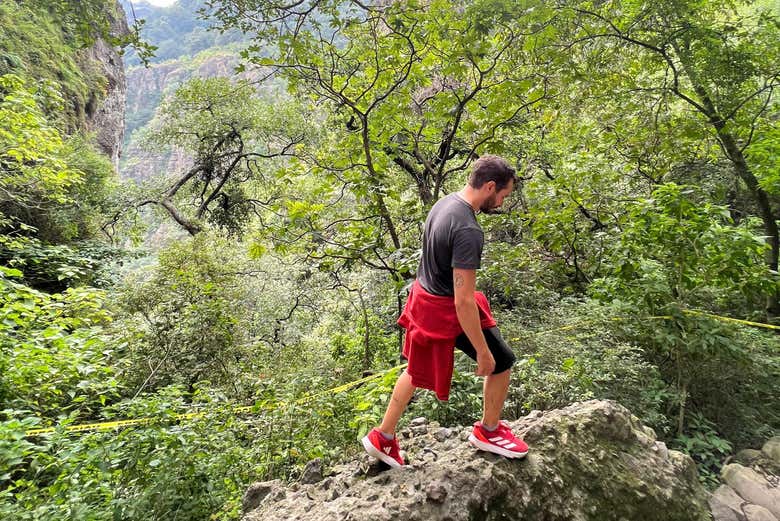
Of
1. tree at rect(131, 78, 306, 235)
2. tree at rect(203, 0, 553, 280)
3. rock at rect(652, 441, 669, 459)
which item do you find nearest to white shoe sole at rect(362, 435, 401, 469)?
rock at rect(652, 441, 669, 459)

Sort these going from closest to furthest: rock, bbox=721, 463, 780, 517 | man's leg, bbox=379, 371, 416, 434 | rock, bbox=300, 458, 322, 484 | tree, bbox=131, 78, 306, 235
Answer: man's leg, bbox=379, 371, 416, 434 < rock, bbox=300, 458, 322, 484 < rock, bbox=721, 463, 780, 517 < tree, bbox=131, 78, 306, 235

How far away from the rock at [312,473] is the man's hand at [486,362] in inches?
59.6

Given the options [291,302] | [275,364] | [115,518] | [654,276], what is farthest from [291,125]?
[115,518]

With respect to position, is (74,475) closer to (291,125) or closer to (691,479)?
(691,479)

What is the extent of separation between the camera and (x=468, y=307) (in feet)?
6.71

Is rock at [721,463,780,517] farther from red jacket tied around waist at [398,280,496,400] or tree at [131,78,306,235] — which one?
tree at [131,78,306,235]

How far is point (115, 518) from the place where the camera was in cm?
Answer: 233

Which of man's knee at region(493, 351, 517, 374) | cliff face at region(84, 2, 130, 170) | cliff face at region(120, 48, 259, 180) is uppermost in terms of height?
cliff face at region(120, 48, 259, 180)

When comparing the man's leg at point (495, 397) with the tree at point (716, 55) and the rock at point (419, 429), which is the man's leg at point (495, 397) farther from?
the tree at point (716, 55)

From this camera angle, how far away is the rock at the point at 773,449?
11.4ft

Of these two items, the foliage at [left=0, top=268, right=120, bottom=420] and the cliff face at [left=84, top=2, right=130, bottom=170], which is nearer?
the foliage at [left=0, top=268, right=120, bottom=420]

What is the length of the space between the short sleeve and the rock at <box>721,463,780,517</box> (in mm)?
3156

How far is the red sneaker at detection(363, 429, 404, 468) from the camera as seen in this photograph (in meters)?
2.38

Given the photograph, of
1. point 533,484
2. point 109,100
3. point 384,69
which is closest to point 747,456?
point 533,484
